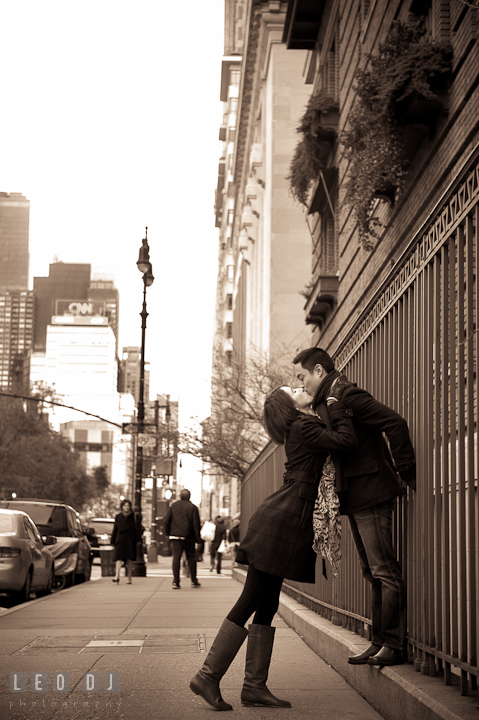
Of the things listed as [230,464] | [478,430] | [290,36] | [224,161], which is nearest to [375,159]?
[478,430]

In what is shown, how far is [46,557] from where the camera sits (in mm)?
16266

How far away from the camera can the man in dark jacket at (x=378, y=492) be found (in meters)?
5.11

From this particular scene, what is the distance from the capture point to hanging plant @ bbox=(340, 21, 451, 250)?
12.4 meters

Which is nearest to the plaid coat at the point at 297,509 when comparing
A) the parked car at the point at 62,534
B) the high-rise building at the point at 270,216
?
the parked car at the point at 62,534

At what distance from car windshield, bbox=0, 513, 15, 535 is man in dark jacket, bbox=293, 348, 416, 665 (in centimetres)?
1024

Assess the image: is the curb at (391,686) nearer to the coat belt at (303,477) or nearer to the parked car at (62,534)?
the coat belt at (303,477)

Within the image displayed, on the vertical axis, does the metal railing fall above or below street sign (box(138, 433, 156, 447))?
below

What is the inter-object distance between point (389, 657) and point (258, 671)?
747mm

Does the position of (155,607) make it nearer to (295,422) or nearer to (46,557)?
(46,557)

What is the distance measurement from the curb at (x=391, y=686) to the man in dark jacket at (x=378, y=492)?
0.56ft

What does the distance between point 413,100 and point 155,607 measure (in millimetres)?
7550

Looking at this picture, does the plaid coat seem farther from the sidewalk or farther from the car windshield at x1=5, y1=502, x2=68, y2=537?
the car windshield at x1=5, y1=502, x2=68, y2=537

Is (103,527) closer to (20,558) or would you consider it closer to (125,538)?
(125,538)

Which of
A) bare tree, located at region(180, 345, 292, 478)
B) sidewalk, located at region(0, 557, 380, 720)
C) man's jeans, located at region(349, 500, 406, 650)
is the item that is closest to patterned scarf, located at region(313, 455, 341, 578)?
man's jeans, located at region(349, 500, 406, 650)
